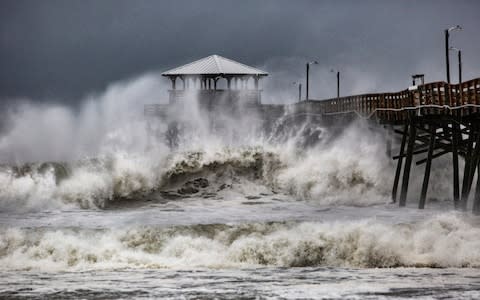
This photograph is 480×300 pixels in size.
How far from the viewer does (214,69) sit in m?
58.7

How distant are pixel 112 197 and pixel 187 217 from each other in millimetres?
6008

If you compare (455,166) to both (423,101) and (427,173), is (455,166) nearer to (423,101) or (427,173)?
(427,173)

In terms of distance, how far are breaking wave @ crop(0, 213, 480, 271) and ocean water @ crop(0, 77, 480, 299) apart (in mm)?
45

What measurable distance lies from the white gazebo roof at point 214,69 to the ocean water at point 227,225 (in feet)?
55.6

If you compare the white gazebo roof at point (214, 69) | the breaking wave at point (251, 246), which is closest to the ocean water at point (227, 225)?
the breaking wave at point (251, 246)

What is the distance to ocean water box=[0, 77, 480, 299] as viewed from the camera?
15898mm

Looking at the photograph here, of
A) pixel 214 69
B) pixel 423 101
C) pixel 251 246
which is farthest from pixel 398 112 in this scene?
pixel 214 69

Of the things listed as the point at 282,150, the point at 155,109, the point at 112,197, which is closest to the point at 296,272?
the point at 112,197

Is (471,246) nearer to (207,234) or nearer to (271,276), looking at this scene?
(271,276)

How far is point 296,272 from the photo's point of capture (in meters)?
17.5

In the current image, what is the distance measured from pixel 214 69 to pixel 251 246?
130 feet

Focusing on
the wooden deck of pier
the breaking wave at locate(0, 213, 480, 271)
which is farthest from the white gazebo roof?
the breaking wave at locate(0, 213, 480, 271)

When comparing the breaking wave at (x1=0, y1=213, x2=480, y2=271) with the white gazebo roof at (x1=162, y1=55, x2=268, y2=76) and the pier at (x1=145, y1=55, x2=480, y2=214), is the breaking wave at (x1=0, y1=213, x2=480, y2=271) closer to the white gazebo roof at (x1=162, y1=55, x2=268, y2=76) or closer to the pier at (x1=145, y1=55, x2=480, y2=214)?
the pier at (x1=145, y1=55, x2=480, y2=214)

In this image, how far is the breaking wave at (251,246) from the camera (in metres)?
18.6
